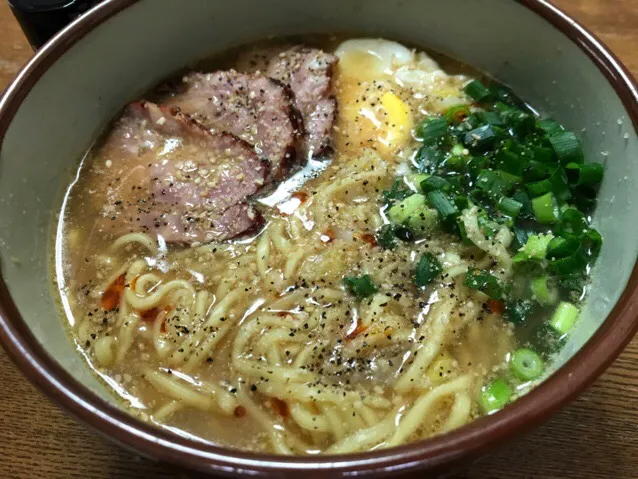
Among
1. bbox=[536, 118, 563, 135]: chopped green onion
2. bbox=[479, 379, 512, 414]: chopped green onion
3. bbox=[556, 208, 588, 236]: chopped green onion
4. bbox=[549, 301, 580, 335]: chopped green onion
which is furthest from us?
bbox=[536, 118, 563, 135]: chopped green onion

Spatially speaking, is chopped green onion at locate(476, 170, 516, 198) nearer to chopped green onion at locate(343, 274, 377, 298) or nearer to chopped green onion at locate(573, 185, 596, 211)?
chopped green onion at locate(573, 185, 596, 211)

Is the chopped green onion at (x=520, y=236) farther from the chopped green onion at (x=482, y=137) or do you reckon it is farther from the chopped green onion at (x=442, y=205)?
the chopped green onion at (x=482, y=137)

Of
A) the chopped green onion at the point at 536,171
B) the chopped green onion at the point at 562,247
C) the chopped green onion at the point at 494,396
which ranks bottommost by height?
the chopped green onion at the point at 494,396

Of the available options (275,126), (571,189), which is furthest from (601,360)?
(275,126)

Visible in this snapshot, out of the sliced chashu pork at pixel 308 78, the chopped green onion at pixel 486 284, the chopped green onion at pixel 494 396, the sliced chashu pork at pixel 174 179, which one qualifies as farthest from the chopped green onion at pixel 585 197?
the sliced chashu pork at pixel 174 179

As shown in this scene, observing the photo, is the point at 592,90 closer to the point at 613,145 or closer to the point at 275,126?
the point at 613,145

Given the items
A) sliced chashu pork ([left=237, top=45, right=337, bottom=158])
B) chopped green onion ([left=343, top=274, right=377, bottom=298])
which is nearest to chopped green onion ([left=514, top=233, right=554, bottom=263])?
chopped green onion ([left=343, top=274, right=377, bottom=298])

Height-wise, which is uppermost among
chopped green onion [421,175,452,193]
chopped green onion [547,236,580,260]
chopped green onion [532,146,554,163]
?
chopped green onion [532,146,554,163]
